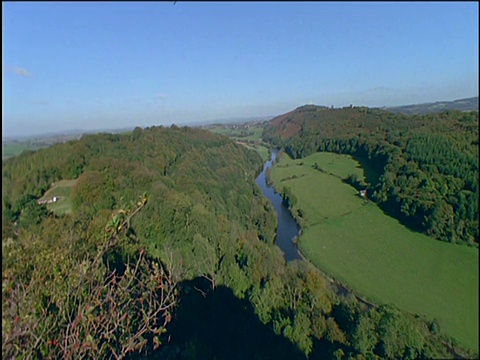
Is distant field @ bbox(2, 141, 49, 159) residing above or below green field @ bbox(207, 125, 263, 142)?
above

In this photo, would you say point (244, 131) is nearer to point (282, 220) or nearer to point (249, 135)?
point (249, 135)

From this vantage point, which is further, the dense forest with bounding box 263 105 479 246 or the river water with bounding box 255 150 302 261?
the river water with bounding box 255 150 302 261

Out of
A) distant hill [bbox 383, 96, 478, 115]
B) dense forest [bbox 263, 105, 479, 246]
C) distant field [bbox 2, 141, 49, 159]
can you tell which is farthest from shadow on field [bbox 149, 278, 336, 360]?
distant hill [bbox 383, 96, 478, 115]

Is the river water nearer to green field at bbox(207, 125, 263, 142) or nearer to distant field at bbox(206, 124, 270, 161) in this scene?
distant field at bbox(206, 124, 270, 161)

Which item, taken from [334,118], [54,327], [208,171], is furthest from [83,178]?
[208,171]

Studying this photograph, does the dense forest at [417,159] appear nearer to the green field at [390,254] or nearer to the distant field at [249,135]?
the green field at [390,254]

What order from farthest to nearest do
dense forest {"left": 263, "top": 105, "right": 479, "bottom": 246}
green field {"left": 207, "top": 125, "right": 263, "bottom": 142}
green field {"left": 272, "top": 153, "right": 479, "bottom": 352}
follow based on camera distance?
green field {"left": 207, "top": 125, "right": 263, "bottom": 142} → dense forest {"left": 263, "top": 105, "right": 479, "bottom": 246} → green field {"left": 272, "top": 153, "right": 479, "bottom": 352}

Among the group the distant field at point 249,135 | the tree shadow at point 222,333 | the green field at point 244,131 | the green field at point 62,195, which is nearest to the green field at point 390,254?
the distant field at point 249,135
